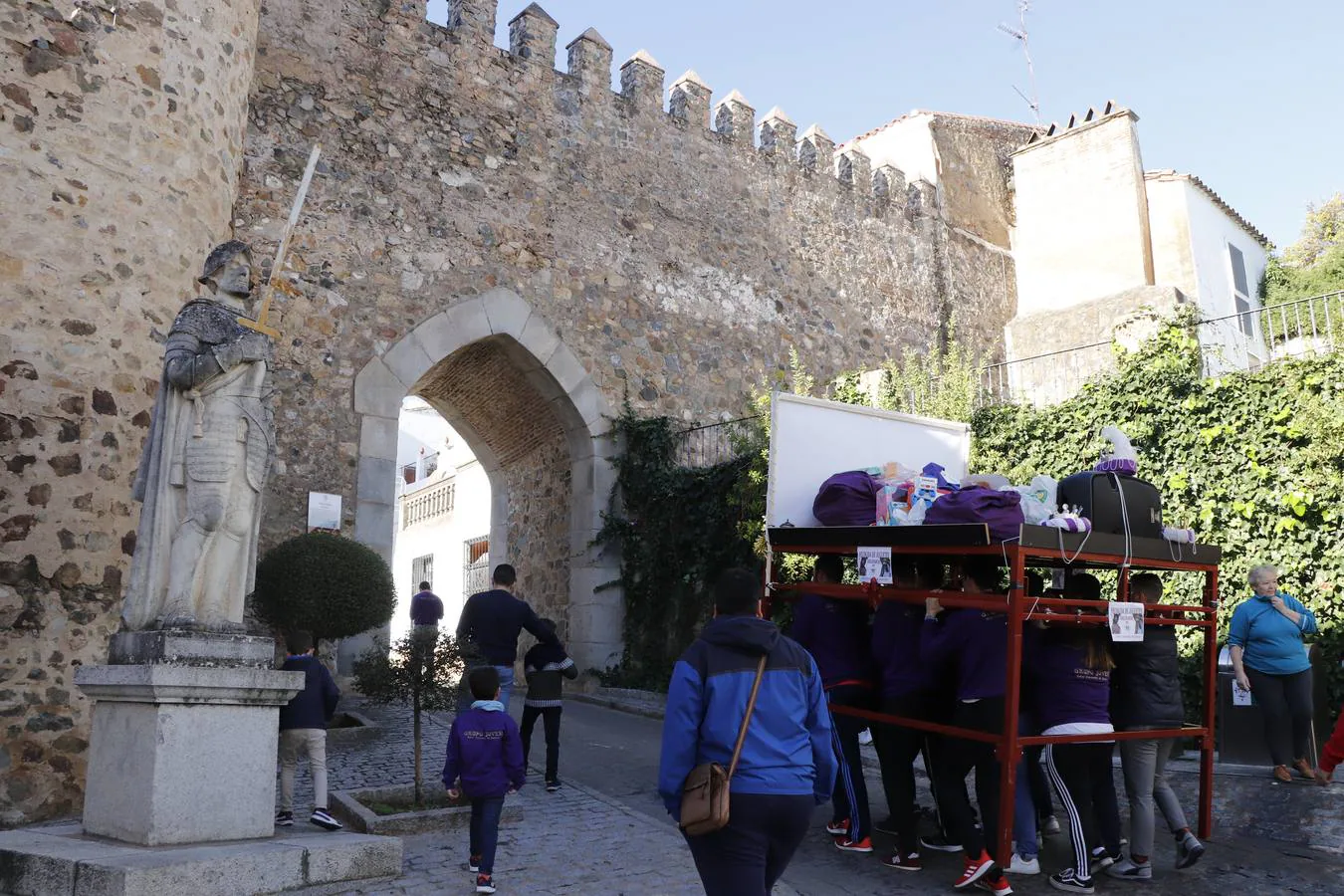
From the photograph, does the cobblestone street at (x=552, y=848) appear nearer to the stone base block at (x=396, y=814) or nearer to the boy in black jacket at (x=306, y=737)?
the stone base block at (x=396, y=814)

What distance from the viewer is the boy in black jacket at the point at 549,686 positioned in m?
6.58

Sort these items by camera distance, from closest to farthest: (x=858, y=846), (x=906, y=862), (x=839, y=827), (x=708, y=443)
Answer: (x=906, y=862)
(x=858, y=846)
(x=839, y=827)
(x=708, y=443)

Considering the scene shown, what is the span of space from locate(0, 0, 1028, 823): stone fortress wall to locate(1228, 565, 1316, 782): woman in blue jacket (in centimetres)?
704

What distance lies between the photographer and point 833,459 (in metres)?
6.51

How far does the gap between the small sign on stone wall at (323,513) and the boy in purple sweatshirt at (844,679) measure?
580 centimetres

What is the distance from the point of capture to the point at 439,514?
22.8m

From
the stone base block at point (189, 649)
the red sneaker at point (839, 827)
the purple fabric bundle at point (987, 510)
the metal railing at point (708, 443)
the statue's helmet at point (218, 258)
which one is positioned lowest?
the red sneaker at point (839, 827)

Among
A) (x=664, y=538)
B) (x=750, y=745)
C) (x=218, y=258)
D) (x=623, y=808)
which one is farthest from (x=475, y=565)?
(x=750, y=745)

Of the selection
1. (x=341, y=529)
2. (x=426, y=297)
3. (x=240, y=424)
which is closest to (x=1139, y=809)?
(x=240, y=424)

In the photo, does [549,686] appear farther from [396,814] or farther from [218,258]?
[218,258]

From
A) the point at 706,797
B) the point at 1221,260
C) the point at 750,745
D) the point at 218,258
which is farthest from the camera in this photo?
the point at 1221,260

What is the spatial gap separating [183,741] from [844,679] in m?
3.22

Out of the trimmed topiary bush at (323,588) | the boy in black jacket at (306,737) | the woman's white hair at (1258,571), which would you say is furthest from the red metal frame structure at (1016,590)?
the trimmed topiary bush at (323,588)

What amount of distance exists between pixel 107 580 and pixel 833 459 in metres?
4.72
